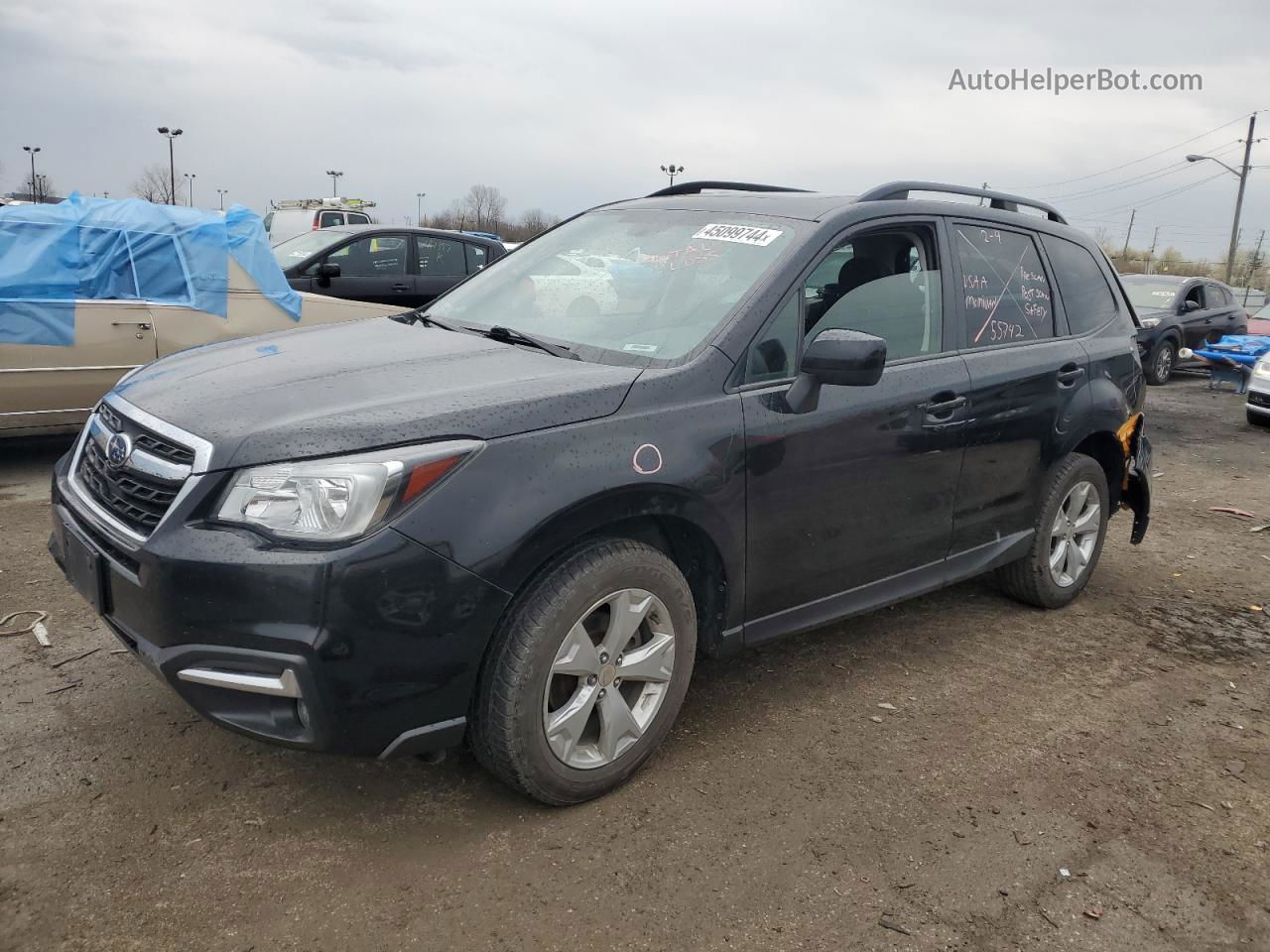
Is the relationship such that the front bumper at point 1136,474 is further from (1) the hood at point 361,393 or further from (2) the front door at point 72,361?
(2) the front door at point 72,361

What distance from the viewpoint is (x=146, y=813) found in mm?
2789

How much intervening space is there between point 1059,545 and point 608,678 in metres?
2.73

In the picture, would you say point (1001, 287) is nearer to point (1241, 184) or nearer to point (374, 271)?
point (374, 271)

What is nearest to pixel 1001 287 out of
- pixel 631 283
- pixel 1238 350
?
pixel 631 283

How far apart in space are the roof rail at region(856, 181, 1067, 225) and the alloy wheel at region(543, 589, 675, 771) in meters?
1.82

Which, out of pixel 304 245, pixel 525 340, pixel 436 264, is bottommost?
pixel 525 340

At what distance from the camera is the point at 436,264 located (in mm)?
11000

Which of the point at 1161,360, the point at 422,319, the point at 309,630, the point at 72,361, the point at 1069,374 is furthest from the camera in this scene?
the point at 1161,360

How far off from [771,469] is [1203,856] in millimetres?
1665

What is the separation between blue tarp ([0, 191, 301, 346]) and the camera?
237 inches

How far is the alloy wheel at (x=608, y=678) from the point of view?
2.78 meters

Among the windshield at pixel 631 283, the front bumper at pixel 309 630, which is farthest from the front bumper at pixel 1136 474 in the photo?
the front bumper at pixel 309 630

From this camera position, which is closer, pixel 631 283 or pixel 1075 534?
pixel 631 283

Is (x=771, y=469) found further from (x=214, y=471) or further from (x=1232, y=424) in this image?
(x=1232, y=424)
